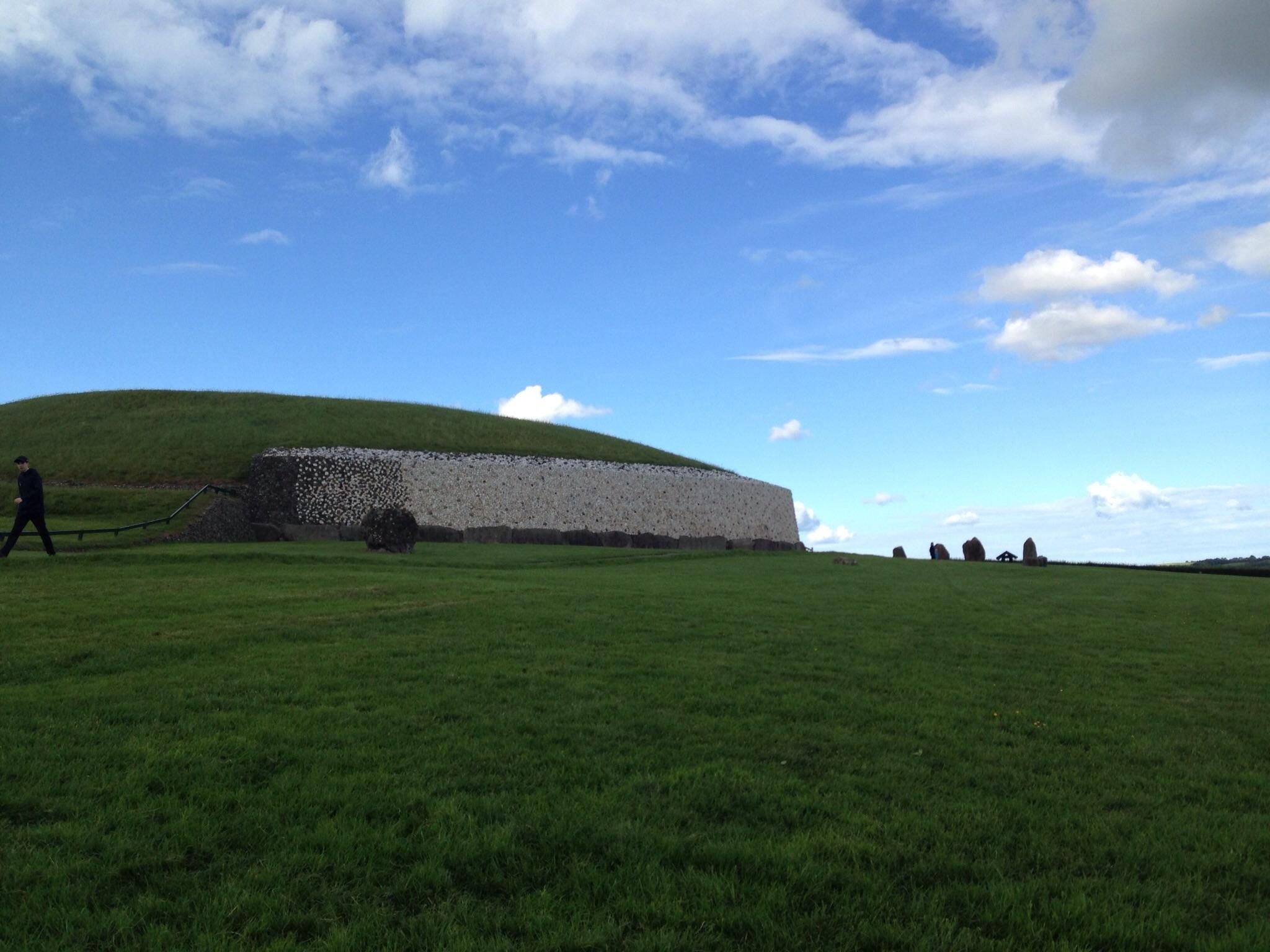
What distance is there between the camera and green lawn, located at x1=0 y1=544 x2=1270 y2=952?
4.36m

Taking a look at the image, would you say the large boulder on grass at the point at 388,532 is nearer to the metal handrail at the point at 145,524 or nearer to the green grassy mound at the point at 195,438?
the metal handrail at the point at 145,524

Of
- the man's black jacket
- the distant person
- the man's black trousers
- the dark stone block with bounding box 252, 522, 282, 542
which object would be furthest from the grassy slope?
the man's black jacket

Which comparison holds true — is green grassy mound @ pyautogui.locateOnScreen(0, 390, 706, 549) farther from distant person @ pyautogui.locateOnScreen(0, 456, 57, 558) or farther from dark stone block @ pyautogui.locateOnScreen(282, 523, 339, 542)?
distant person @ pyautogui.locateOnScreen(0, 456, 57, 558)

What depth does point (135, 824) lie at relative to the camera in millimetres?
5203

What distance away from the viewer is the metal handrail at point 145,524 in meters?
22.9

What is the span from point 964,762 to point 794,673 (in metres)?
3.08

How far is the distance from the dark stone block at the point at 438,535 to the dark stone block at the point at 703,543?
8705 millimetres

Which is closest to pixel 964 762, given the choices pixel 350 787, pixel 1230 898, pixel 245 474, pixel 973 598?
pixel 1230 898

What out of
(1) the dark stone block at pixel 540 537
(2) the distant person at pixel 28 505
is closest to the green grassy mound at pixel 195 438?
(2) the distant person at pixel 28 505

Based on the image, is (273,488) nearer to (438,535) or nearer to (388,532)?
(438,535)

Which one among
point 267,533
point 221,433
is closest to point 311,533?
point 267,533

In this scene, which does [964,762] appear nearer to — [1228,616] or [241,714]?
[241,714]

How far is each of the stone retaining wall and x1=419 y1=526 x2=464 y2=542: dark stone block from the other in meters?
5.40

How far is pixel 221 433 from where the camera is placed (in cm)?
4438
